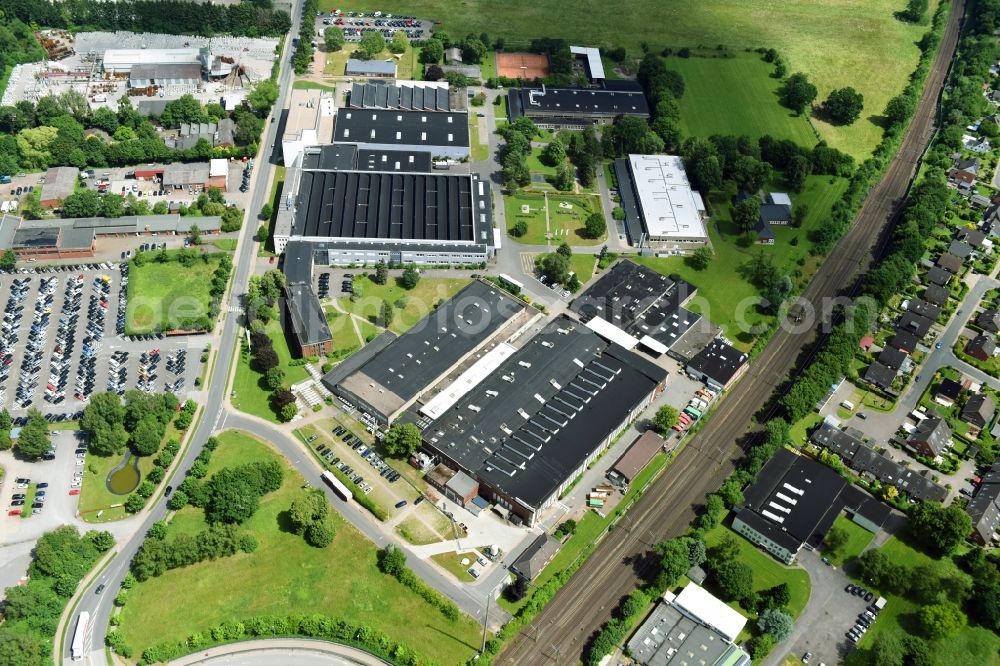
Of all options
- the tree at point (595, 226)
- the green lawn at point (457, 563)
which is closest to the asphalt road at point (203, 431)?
the green lawn at point (457, 563)

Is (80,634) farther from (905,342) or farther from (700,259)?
(905,342)

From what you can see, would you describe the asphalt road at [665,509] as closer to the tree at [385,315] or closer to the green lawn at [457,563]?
the green lawn at [457,563]

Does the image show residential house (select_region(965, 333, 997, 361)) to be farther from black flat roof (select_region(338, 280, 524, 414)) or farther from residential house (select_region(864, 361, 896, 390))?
black flat roof (select_region(338, 280, 524, 414))

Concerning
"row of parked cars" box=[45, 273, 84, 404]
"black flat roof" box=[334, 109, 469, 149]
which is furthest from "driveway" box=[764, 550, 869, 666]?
"black flat roof" box=[334, 109, 469, 149]

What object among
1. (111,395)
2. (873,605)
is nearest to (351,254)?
(111,395)

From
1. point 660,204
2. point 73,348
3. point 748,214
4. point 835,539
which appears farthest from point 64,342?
point 748,214

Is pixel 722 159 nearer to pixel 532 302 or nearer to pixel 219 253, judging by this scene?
pixel 532 302
